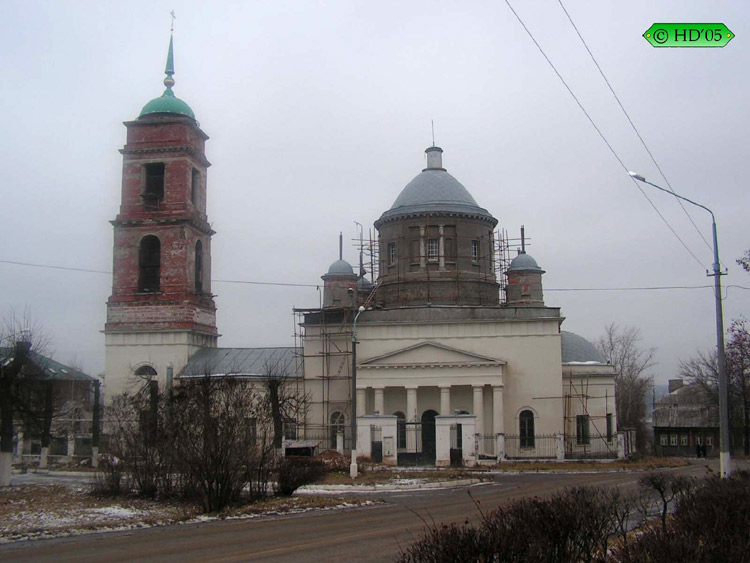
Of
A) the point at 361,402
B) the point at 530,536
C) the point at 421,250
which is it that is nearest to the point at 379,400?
the point at 361,402

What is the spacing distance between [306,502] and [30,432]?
15572 millimetres

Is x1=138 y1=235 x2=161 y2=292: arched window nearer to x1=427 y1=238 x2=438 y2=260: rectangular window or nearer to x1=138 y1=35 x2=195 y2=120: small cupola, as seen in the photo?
x1=138 y1=35 x2=195 y2=120: small cupola

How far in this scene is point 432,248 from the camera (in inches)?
1804

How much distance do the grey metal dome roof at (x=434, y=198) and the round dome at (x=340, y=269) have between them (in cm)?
348

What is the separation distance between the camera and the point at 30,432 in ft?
105

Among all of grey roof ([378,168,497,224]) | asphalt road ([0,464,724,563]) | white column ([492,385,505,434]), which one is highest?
grey roof ([378,168,497,224])

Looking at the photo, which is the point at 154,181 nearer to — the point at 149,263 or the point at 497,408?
the point at 149,263

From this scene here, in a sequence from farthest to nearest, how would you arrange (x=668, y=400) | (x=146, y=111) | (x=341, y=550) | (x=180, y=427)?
(x=668, y=400)
(x=146, y=111)
(x=180, y=427)
(x=341, y=550)

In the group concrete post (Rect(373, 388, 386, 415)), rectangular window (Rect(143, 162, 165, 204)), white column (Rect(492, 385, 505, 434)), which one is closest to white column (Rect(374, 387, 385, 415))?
concrete post (Rect(373, 388, 386, 415))

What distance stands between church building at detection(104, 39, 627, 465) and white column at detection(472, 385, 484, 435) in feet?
0.29

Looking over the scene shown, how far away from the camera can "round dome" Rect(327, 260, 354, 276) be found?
45.8 m

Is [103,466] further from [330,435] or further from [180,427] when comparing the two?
[330,435]

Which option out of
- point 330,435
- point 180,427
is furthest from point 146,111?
point 180,427

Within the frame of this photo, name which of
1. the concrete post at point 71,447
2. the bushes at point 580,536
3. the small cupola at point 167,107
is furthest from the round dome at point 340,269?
the bushes at point 580,536
